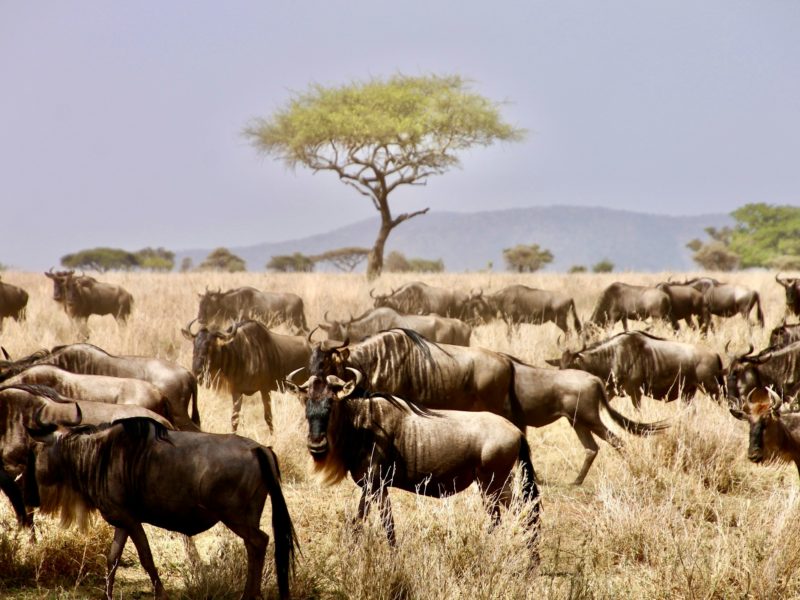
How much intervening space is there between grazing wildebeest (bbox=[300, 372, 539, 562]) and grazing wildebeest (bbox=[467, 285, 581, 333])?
34.9ft

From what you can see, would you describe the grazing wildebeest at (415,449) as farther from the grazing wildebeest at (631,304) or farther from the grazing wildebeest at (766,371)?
the grazing wildebeest at (631,304)

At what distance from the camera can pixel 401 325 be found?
10.6 metres

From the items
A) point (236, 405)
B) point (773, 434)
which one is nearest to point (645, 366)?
point (773, 434)

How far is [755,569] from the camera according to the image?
4.50m

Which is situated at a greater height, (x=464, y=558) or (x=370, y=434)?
(x=370, y=434)

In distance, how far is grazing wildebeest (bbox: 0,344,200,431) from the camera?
6.55 m

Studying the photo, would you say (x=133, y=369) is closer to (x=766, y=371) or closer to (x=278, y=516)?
(x=278, y=516)

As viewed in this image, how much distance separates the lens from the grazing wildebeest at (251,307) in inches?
542

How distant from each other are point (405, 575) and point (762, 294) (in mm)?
19098

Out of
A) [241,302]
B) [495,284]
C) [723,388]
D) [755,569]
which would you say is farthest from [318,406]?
[495,284]

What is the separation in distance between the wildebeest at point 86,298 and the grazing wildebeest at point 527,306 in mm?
6548

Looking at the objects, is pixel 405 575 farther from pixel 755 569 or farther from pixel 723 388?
pixel 723 388

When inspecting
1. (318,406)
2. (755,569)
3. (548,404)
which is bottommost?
(755,569)

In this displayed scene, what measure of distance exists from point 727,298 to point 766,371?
330 inches
